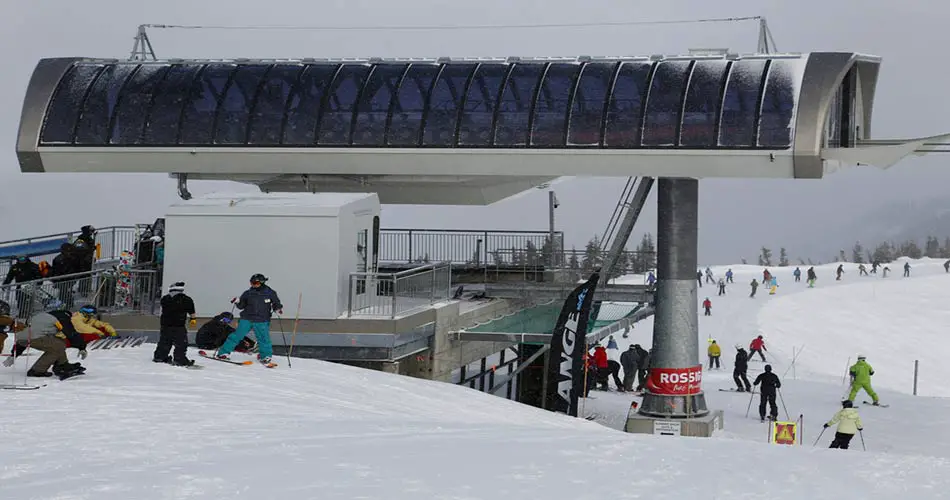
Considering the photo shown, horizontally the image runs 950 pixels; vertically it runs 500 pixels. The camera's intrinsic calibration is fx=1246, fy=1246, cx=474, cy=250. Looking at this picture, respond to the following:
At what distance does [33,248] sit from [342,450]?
20372 millimetres

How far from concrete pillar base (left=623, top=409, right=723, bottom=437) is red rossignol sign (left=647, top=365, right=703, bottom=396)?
70 cm

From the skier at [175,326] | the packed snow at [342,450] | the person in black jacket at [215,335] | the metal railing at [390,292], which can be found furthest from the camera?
the metal railing at [390,292]

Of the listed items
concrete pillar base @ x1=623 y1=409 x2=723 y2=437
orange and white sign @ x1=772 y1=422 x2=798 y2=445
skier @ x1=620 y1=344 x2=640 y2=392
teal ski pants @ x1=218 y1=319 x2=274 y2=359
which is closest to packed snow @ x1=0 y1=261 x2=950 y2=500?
teal ski pants @ x1=218 y1=319 x2=274 y2=359

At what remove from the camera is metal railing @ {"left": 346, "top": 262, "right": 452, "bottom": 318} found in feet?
81.6

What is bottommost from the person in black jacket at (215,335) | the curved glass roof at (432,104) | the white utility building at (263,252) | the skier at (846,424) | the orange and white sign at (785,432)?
the orange and white sign at (785,432)

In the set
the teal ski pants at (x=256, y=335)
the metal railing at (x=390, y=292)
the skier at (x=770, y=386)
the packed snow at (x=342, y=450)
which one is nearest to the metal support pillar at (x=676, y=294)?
the skier at (x=770, y=386)

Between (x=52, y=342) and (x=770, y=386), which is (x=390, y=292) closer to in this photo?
(x=770, y=386)

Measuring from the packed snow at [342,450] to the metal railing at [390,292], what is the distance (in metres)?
3.75

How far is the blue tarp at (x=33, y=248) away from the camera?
98.0 feet

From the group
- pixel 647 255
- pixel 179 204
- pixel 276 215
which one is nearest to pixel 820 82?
pixel 647 255

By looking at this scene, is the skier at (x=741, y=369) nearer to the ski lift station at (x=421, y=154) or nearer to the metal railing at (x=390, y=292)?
the ski lift station at (x=421, y=154)

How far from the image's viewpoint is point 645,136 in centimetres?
2736

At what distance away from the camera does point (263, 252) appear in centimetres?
2480

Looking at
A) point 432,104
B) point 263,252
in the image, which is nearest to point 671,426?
point 432,104
